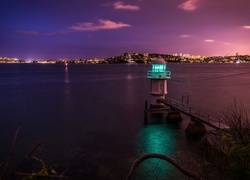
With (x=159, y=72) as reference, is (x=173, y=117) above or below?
below

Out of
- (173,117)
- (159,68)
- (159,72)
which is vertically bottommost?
(173,117)

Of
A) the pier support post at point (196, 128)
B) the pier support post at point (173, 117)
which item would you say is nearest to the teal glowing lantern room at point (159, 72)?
the pier support post at point (173, 117)

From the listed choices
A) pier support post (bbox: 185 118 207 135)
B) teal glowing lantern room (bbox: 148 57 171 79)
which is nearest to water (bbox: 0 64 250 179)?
pier support post (bbox: 185 118 207 135)

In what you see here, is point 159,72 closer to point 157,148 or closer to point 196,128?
point 196,128

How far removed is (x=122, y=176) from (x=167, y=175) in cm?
310

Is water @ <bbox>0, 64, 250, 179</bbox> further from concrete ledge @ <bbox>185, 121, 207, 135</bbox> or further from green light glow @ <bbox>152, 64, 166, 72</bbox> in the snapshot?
green light glow @ <bbox>152, 64, 166, 72</bbox>

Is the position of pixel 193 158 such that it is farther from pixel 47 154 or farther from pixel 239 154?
pixel 239 154

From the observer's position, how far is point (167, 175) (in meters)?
16.9

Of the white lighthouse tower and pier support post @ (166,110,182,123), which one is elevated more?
the white lighthouse tower

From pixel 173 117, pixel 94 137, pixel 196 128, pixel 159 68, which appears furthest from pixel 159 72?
pixel 94 137

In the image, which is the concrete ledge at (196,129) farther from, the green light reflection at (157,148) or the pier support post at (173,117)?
the pier support post at (173,117)

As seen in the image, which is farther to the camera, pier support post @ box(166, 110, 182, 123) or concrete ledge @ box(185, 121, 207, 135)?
pier support post @ box(166, 110, 182, 123)

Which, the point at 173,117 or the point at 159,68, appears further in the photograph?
the point at 159,68

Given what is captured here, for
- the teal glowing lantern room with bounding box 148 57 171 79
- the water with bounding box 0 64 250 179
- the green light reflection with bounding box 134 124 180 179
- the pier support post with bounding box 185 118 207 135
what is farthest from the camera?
the teal glowing lantern room with bounding box 148 57 171 79
